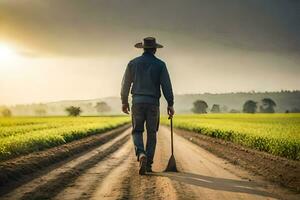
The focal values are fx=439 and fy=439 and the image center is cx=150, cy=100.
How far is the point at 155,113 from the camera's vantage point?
1005 centimetres

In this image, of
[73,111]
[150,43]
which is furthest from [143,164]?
[73,111]

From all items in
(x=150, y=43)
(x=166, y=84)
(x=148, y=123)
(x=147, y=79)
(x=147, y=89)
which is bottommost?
(x=148, y=123)

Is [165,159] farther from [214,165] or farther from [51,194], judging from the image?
[51,194]

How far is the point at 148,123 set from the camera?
33.0ft

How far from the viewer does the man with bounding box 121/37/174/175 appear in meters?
9.96

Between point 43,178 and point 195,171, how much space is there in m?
3.39

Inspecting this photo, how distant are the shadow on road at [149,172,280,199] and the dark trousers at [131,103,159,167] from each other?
30.3 inches

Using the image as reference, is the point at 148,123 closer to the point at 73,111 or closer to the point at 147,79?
the point at 147,79

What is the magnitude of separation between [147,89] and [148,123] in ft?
2.56

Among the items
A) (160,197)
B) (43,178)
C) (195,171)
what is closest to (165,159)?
(195,171)

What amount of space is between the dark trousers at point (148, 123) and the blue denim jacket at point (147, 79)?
Result: 0.14 m

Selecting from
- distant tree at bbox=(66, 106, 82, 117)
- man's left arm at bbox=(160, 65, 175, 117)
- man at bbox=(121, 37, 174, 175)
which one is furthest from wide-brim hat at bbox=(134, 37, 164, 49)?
distant tree at bbox=(66, 106, 82, 117)

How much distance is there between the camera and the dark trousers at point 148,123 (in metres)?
9.93

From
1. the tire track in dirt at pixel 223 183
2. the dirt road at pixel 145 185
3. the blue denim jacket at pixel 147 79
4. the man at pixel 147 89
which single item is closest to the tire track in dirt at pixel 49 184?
the dirt road at pixel 145 185
